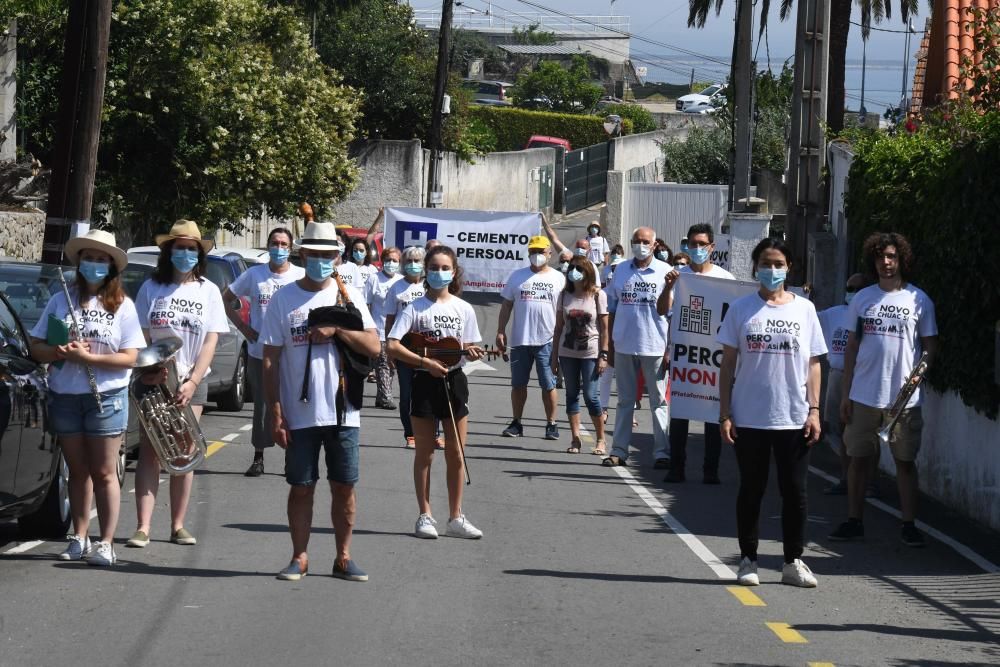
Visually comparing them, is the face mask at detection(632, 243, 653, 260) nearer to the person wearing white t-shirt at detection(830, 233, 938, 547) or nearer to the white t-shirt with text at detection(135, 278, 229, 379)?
the person wearing white t-shirt at detection(830, 233, 938, 547)

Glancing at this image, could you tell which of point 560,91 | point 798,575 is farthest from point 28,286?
point 560,91

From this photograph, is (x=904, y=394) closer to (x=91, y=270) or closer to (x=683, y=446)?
(x=683, y=446)

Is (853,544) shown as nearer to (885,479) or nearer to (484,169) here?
(885,479)

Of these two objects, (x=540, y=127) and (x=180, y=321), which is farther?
(x=540, y=127)

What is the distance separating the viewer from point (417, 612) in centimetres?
792

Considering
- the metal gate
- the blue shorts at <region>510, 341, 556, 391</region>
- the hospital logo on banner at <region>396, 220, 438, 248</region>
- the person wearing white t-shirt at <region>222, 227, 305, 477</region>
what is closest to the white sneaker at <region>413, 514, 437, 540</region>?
the person wearing white t-shirt at <region>222, 227, 305, 477</region>

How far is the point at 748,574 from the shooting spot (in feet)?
28.9

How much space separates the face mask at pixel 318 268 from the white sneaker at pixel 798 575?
3.15m

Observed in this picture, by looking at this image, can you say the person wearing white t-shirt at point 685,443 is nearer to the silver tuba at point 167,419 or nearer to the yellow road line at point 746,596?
the yellow road line at point 746,596

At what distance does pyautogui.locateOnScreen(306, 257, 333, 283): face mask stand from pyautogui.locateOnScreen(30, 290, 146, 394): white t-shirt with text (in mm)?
1109

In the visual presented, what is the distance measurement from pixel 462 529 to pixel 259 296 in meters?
3.10

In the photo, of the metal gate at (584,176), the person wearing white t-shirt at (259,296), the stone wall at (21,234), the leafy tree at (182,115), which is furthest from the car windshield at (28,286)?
the metal gate at (584,176)

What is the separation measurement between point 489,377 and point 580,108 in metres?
53.6

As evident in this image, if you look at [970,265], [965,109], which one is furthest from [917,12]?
[970,265]
